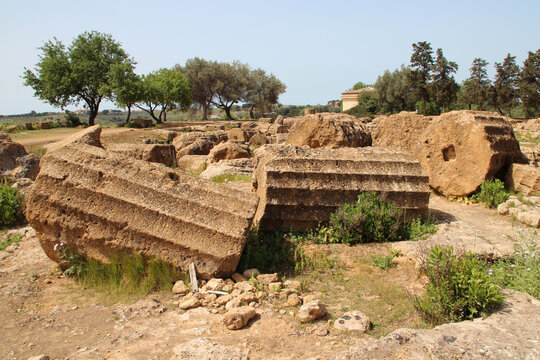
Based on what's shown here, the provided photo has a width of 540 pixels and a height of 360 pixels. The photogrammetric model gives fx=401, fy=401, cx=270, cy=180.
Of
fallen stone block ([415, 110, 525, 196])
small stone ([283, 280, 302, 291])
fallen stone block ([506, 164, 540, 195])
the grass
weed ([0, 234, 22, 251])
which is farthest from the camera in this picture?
the grass

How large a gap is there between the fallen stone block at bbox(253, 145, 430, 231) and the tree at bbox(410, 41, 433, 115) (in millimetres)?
33177

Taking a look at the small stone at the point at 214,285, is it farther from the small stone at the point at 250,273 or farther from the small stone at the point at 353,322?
the small stone at the point at 353,322

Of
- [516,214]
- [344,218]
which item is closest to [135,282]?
[344,218]

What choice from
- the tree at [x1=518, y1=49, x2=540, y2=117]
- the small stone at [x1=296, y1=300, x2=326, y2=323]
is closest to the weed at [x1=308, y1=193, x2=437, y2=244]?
the small stone at [x1=296, y1=300, x2=326, y2=323]

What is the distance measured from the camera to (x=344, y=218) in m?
4.79

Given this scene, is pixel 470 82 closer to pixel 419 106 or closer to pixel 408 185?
pixel 419 106

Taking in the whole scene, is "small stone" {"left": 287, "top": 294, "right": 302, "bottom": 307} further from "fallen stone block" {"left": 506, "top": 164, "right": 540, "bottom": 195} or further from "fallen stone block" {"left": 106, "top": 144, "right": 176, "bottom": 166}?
"fallen stone block" {"left": 106, "top": 144, "right": 176, "bottom": 166}

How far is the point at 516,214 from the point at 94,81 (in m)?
29.7

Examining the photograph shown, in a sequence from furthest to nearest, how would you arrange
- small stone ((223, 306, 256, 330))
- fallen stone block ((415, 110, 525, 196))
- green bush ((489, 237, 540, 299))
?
fallen stone block ((415, 110, 525, 196)), green bush ((489, 237, 540, 299)), small stone ((223, 306, 256, 330))

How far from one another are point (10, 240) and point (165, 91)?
29.9 m

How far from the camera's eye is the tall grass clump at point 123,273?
3803mm

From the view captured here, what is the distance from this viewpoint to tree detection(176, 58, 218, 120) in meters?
43.6

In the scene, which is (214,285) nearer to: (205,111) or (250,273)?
(250,273)

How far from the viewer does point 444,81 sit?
113 feet
